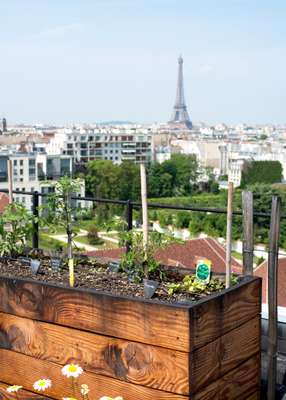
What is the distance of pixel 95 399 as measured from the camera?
2111 mm

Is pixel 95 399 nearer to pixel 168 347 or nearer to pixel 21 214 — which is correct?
pixel 168 347

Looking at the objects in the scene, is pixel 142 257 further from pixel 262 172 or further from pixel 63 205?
pixel 262 172

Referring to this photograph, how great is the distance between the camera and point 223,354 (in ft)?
6.89

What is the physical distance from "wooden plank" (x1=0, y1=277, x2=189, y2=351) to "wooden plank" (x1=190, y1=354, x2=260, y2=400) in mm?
220

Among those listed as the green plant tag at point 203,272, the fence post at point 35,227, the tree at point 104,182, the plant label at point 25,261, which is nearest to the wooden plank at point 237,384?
the green plant tag at point 203,272

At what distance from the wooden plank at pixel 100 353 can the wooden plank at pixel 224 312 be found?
98 mm

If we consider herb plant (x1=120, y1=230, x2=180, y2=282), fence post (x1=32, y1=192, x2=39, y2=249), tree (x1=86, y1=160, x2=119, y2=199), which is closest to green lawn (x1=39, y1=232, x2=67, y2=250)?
fence post (x1=32, y1=192, x2=39, y2=249)

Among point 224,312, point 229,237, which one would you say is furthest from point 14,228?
point 224,312

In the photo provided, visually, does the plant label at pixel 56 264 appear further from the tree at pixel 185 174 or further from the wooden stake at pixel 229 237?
the tree at pixel 185 174

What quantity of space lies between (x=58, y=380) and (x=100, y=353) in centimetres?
22

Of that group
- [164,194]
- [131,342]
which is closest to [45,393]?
[131,342]

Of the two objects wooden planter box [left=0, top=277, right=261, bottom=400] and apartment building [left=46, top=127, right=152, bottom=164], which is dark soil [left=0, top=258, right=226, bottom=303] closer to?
wooden planter box [left=0, top=277, right=261, bottom=400]

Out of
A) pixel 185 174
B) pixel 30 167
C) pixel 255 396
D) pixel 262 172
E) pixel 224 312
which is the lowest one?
pixel 262 172

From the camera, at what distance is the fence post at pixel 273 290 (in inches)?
92.0
